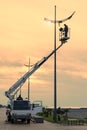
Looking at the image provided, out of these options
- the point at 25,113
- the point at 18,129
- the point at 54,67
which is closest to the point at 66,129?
the point at 18,129

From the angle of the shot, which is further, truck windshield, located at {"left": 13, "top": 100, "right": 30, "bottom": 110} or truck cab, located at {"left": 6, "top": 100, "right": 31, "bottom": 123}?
truck windshield, located at {"left": 13, "top": 100, "right": 30, "bottom": 110}

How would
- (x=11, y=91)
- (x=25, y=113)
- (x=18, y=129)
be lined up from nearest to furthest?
(x=18, y=129)
(x=25, y=113)
(x=11, y=91)

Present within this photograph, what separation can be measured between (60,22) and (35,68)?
6.18 meters

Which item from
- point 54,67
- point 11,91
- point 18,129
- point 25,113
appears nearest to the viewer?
point 18,129

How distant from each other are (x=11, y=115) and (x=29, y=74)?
330 inches

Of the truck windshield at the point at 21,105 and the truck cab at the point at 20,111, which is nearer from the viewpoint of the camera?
the truck cab at the point at 20,111

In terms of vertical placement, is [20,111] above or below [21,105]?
below

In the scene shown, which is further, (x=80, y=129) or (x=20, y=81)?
(x=20, y=81)

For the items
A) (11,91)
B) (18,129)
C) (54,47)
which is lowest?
(18,129)

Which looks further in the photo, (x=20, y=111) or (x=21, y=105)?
(x=21, y=105)

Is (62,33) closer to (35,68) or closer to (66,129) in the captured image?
(35,68)

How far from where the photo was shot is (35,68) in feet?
196

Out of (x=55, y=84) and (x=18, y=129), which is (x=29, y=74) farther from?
(x=18, y=129)

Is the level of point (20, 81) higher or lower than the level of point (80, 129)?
higher
